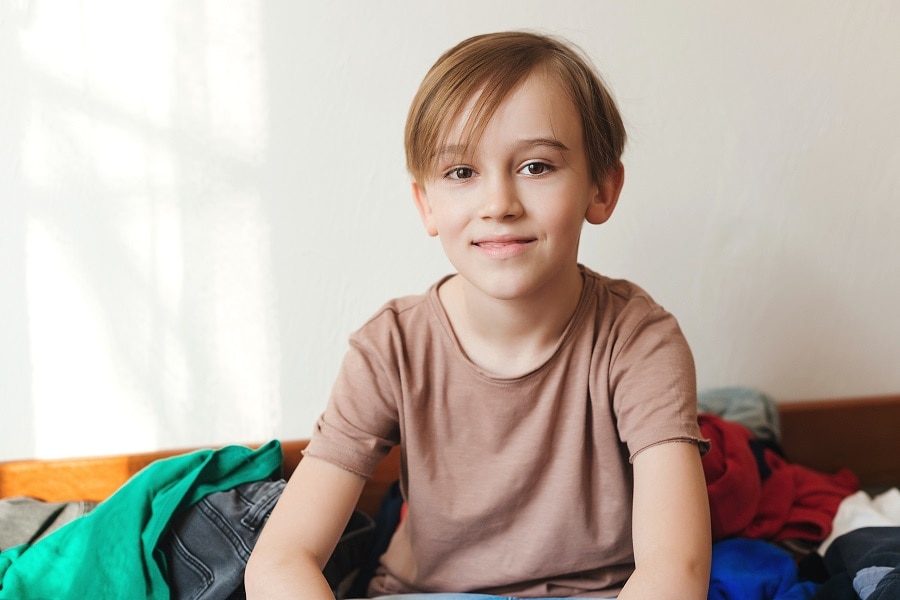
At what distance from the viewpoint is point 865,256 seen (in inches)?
59.4

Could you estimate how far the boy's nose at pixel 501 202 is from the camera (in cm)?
92

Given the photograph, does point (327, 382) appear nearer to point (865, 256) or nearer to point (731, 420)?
point (731, 420)

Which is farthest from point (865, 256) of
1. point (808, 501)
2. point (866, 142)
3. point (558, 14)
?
point (558, 14)

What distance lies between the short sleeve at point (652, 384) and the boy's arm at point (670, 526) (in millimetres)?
17

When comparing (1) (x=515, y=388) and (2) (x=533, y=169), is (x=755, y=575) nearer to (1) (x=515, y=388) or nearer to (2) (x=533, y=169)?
(1) (x=515, y=388)

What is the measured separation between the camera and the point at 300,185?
4.39 ft

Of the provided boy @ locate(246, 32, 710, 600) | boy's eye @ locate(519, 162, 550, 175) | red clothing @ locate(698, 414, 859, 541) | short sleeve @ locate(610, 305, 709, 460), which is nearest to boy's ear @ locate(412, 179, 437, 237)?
boy @ locate(246, 32, 710, 600)

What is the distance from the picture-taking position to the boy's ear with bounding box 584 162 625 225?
102 centimetres

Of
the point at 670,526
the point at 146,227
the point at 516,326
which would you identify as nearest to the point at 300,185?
the point at 146,227

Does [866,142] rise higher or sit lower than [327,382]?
higher

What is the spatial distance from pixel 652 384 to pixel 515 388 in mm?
155

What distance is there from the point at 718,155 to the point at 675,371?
1.82 feet

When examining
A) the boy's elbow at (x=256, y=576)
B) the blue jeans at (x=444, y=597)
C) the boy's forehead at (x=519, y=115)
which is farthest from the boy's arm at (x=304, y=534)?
the boy's forehead at (x=519, y=115)

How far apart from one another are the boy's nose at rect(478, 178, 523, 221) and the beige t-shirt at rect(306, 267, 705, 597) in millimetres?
177
